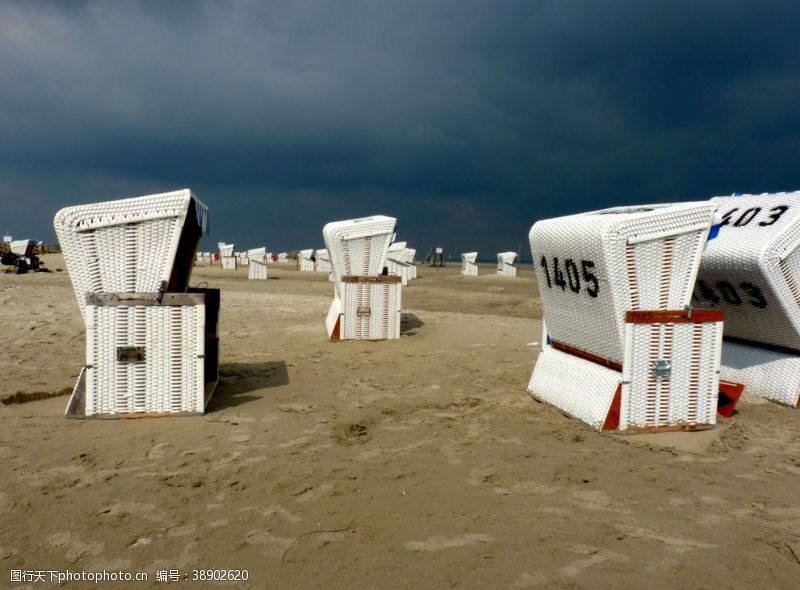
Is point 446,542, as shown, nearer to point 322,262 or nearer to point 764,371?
point 764,371

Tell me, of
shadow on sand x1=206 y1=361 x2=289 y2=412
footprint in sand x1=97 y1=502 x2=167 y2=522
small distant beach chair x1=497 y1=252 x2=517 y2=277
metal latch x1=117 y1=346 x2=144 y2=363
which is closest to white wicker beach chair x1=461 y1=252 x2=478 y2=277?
small distant beach chair x1=497 y1=252 x2=517 y2=277

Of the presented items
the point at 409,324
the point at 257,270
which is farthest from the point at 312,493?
the point at 257,270

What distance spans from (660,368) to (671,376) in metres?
0.16

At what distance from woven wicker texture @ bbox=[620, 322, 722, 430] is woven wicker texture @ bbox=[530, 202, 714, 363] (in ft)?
0.58

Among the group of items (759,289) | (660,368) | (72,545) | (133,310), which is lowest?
(72,545)

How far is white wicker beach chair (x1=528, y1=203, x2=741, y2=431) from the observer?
15.9ft

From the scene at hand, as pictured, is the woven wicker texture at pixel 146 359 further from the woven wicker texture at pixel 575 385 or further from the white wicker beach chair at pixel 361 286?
the white wicker beach chair at pixel 361 286

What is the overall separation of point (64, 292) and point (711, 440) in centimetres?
1769

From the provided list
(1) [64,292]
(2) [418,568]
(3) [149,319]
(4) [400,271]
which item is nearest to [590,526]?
(2) [418,568]

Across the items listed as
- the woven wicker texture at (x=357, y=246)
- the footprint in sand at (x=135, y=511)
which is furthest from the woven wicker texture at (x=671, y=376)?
the woven wicker texture at (x=357, y=246)

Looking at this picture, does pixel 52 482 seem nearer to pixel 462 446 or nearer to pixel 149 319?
pixel 149 319

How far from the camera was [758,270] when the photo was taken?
5.80m

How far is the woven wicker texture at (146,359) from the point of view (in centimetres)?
517

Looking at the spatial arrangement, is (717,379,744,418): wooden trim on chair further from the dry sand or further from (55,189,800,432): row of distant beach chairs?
the dry sand
